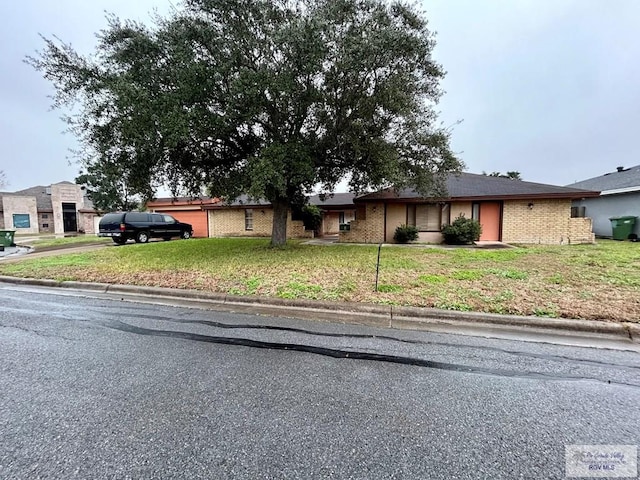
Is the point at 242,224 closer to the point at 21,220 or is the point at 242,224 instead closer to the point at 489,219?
the point at 489,219

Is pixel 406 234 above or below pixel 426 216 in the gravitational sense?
below

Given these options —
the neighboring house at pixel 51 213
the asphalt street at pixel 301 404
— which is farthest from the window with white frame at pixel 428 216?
the neighboring house at pixel 51 213

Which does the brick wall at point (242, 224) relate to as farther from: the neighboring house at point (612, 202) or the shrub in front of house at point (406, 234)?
the neighboring house at point (612, 202)

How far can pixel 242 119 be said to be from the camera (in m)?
8.31

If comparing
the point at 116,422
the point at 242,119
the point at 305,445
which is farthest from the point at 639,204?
the point at 116,422

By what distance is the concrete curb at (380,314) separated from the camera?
390 centimetres

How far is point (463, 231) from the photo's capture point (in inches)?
520

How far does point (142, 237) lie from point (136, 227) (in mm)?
718

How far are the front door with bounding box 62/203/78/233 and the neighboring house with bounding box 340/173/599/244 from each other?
3342cm

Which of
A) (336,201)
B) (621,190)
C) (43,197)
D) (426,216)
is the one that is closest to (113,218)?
(336,201)

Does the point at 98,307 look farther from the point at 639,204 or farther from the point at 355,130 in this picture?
the point at 639,204

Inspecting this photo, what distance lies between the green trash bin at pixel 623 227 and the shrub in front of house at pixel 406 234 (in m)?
10.3

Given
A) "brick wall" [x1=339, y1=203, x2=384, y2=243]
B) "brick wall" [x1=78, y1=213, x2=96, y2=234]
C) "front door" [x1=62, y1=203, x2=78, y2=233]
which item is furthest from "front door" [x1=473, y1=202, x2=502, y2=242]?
"front door" [x1=62, y1=203, x2=78, y2=233]

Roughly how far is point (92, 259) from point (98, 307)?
5.89 meters
